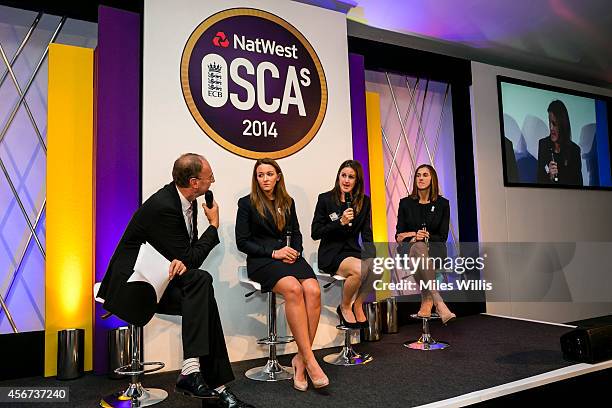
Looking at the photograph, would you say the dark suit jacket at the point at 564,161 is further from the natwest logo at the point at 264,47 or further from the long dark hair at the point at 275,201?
the long dark hair at the point at 275,201

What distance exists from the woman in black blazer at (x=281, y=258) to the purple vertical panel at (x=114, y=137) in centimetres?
73

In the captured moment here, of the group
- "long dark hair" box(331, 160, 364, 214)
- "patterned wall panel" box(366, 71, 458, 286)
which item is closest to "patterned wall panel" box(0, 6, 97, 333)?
"long dark hair" box(331, 160, 364, 214)

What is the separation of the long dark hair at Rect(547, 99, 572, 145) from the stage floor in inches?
101

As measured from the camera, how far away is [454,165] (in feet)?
15.0

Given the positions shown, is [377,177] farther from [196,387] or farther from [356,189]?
[196,387]

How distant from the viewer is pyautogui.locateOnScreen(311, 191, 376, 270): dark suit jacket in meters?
2.80

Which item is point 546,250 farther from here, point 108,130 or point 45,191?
point 45,191

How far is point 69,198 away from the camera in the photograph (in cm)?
281

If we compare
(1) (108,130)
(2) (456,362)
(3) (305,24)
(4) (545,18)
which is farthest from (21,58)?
(4) (545,18)

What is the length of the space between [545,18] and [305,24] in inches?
87.4

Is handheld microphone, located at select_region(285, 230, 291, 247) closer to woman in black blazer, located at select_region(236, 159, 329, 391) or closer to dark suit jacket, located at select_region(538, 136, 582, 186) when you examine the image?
woman in black blazer, located at select_region(236, 159, 329, 391)

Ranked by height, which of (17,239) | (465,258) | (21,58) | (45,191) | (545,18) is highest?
(545,18)

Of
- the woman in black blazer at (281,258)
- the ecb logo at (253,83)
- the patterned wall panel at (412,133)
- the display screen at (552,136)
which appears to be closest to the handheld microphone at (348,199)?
the woman in black blazer at (281,258)

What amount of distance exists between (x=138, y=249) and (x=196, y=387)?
668 millimetres
